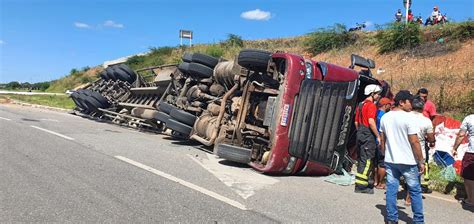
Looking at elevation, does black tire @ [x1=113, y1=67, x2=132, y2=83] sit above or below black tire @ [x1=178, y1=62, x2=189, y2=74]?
below

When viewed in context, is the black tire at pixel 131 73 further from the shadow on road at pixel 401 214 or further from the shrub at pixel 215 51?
the shadow on road at pixel 401 214

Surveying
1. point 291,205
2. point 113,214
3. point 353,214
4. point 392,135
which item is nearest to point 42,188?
point 113,214

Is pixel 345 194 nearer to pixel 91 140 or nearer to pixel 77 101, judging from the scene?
pixel 91 140

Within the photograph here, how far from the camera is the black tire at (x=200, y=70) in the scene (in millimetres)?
9727

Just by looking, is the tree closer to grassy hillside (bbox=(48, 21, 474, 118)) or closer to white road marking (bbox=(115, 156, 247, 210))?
grassy hillside (bbox=(48, 21, 474, 118))

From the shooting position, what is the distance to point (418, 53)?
1441 cm

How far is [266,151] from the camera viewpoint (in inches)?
273

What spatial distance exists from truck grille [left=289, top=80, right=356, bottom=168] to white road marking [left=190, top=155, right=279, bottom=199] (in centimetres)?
65

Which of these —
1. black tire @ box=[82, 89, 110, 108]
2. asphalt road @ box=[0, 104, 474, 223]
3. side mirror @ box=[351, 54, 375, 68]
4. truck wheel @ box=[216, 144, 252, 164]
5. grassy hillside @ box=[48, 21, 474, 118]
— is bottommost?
asphalt road @ box=[0, 104, 474, 223]

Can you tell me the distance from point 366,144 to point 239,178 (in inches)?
72.4

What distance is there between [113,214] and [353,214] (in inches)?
99.3

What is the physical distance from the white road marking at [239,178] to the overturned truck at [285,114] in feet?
0.57

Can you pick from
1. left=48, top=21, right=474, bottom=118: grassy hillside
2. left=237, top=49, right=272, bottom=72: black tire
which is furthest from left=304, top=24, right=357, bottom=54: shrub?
left=237, top=49, right=272, bottom=72: black tire

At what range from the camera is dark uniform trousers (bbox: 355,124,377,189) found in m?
6.01
